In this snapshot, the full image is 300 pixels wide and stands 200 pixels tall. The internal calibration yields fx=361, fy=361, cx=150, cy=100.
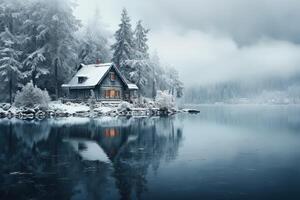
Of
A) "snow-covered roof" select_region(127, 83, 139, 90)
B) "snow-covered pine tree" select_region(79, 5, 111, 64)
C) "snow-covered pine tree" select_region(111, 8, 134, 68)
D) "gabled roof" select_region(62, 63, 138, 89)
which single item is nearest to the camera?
"gabled roof" select_region(62, 63, 138, 89)

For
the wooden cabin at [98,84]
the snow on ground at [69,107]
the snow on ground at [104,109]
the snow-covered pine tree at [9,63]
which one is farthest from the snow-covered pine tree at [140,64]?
the snow-covered pine tree at [9,63]

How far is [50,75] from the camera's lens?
65.2 m

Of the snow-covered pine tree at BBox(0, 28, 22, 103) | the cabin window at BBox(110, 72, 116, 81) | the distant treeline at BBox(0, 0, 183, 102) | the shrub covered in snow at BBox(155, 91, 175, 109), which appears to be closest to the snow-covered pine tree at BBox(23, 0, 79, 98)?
the distant treeline at BBox(0, 0, 183, 102)

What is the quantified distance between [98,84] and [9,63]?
50.6 ft

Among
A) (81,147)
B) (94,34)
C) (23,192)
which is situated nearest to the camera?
(23,192)

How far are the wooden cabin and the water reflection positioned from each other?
34964mm

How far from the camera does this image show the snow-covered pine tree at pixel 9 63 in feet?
195

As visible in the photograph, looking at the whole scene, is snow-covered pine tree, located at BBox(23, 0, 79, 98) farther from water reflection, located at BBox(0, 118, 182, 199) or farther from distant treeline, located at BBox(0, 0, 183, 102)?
water reflection, located at BBox(0, 118, 182, 199)

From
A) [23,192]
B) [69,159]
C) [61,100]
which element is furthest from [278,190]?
[61,100]

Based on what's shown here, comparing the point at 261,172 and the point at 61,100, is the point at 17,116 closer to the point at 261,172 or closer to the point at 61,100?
the point at 61,100

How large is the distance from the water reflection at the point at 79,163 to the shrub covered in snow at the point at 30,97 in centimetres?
2340

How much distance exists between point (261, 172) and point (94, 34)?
68859 mm

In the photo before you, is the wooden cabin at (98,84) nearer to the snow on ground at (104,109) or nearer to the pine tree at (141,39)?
the snow on ground at (104,109)

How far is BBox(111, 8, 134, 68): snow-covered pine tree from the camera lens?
74750 mm
